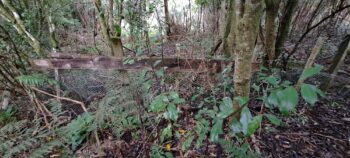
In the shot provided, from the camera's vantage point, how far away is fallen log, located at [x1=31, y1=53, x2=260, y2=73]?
6.88 ft

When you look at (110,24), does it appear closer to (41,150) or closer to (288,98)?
(41,150)

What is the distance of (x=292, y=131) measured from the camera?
62.3 inches

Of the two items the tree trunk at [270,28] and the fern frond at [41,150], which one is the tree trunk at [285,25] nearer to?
the tree trunk at [270,28]

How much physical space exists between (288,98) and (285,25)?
1.89m

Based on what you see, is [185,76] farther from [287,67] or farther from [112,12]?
[112,12]

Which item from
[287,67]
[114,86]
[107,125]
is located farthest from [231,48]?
[107,125]

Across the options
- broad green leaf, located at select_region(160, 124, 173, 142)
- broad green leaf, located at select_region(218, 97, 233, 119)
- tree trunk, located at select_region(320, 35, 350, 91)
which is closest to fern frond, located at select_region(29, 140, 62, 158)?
broad green leaf, located at select_region(160, 124, 173, 142)

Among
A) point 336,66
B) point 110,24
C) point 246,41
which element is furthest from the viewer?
point 110,24

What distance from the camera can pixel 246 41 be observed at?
107 centimetres

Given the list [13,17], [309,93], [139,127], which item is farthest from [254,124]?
A: [13,17]

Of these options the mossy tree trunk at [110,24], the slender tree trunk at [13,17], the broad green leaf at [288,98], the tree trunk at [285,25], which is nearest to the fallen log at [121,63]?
the tree trunk at [285,25]

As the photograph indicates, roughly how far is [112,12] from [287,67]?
7.01 ft

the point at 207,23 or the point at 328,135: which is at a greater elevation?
the point at 207,23

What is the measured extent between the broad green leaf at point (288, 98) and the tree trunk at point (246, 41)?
1.69 feet
